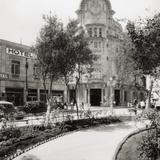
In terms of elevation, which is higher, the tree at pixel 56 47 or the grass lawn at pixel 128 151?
the tree at pixel 56 47

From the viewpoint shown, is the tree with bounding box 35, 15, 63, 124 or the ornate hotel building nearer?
the tree with bounding box 35, 15, 63, 124

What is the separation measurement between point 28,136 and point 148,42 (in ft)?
31.6

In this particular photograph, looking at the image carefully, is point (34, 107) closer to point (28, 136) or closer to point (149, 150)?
point (28, 136)

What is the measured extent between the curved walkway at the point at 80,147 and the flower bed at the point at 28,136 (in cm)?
51

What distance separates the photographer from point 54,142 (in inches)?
564

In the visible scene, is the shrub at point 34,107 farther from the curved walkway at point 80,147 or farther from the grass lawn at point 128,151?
the grass lawn at point 128,151

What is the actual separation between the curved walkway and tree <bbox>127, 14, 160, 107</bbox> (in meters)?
4.81

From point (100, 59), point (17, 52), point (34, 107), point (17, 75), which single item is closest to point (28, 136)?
point (34, 107)

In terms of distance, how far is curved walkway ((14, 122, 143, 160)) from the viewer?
11516 millimetres

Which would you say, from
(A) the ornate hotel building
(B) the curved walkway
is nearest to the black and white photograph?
(B) the curved walkway

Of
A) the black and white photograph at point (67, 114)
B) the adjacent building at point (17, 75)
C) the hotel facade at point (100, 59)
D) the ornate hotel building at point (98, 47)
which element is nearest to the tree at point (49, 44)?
the black and white photograph at point (67, 114)

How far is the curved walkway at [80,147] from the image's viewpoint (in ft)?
37.8

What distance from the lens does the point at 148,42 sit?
18.1m

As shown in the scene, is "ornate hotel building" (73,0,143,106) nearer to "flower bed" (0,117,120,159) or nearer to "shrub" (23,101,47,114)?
"shrub" (23,101,47,114)
